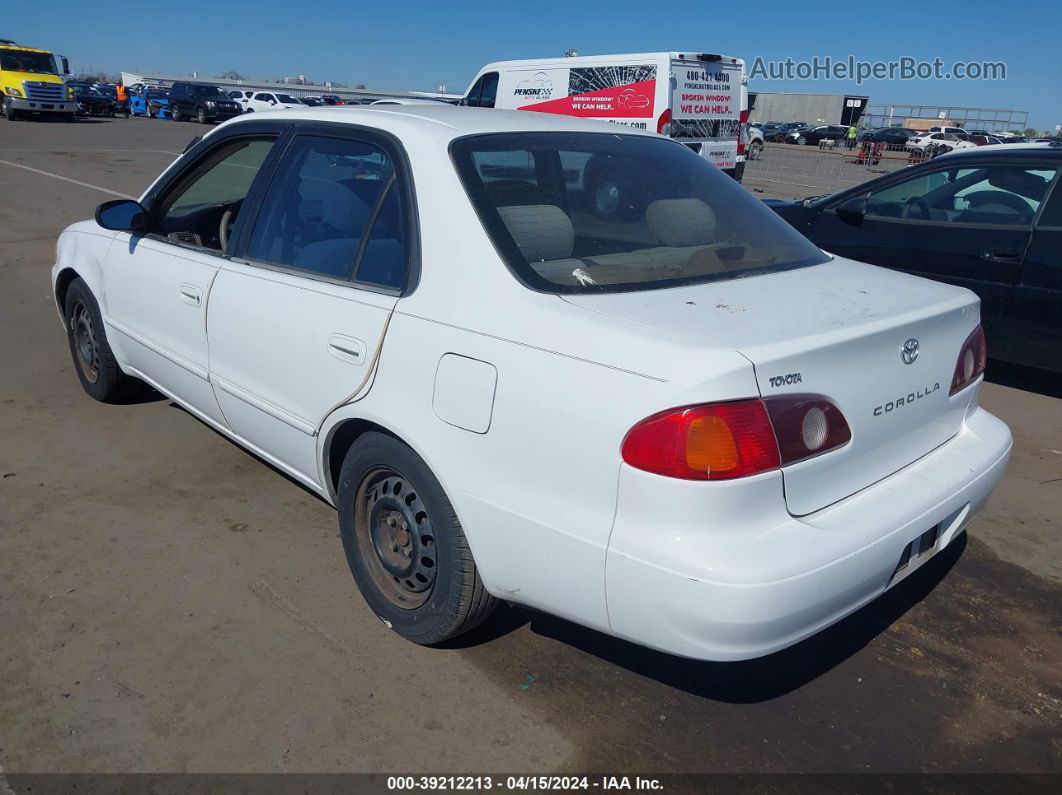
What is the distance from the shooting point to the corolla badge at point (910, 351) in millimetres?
2564

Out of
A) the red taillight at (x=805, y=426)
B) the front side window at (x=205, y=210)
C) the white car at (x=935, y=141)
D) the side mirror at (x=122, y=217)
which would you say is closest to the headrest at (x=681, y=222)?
the red taillight at (x=805, y=426)

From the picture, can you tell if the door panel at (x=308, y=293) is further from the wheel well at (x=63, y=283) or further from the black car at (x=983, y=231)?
the black car at (x=983, y=231)

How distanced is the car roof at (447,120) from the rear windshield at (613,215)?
6cm

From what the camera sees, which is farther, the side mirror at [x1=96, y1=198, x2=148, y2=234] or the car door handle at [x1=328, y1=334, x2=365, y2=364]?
the side mirror at [x1=96, y1=198, x2=148, y2=234]

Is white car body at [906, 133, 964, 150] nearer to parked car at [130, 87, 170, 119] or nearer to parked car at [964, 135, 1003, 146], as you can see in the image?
parked car at [964, 135, 1003, 146]

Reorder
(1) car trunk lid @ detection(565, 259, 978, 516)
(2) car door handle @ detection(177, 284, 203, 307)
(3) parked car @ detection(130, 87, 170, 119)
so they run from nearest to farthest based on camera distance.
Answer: (1) car trunk lid @ detection(565, 259, 978, 516), (2) car door handle @ detection(177, 284, 203, 307), (3) parked car @ detection(130, 87, 170, 119)

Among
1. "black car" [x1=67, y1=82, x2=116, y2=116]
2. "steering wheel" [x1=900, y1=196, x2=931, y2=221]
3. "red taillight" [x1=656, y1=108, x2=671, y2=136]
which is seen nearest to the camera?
"steering wheel" [x1=900, y1=196, x2=931, y2=221]

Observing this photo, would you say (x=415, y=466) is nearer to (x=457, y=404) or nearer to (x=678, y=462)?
(x=457, y=404)

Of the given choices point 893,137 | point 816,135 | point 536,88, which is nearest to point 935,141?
point 893,137

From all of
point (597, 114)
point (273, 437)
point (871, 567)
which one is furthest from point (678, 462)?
point (597, 114)

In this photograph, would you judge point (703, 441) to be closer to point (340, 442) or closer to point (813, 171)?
point (340, 442)

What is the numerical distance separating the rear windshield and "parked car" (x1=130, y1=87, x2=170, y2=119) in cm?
4542

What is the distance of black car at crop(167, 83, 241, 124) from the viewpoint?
133ft

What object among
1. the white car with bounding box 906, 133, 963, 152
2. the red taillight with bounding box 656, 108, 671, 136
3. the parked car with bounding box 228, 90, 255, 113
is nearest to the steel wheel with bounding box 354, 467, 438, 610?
the red taillight with bounding box 656, 108, 671, 136
